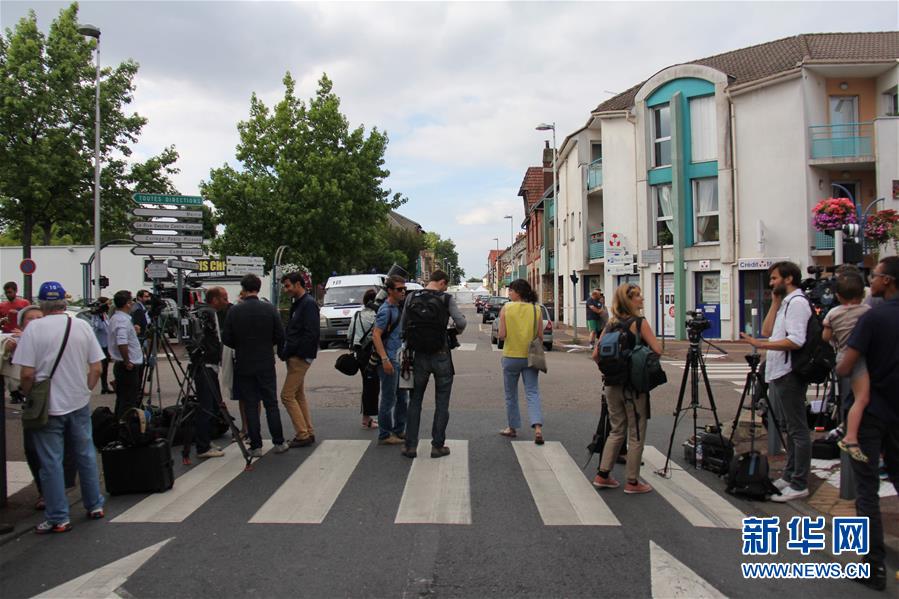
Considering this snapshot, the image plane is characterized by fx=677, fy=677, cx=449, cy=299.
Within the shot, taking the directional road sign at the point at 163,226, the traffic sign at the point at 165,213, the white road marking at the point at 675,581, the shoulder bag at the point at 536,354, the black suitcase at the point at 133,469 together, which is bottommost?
the white road marking at the point at 675,581

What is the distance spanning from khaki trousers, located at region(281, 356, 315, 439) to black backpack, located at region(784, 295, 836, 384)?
487 centimetres

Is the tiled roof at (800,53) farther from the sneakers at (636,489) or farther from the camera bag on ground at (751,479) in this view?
the sneakers at (636,489)

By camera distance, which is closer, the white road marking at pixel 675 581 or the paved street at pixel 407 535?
the white road marking at pixel 675 581

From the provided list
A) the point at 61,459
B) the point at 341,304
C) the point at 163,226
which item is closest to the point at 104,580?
the point at 61,459

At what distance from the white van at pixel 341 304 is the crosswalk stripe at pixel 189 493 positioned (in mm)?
13922

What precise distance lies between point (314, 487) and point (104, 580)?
2114 mm

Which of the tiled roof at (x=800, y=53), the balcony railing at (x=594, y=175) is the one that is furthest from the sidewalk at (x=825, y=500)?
the balcony railing at (x=594, y=175)

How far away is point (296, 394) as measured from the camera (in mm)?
7664

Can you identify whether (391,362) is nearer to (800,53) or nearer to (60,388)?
(60,388)

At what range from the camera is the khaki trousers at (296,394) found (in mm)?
7523

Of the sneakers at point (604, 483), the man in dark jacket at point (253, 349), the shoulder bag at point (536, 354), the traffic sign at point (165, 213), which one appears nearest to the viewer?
the sneakers at point (604, 483)

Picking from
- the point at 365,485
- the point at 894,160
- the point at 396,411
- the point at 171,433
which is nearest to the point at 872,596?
the point at 365,485

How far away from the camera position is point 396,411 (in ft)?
26.1

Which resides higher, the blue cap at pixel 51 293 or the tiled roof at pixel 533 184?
the tiled roof at pixel 533 184
